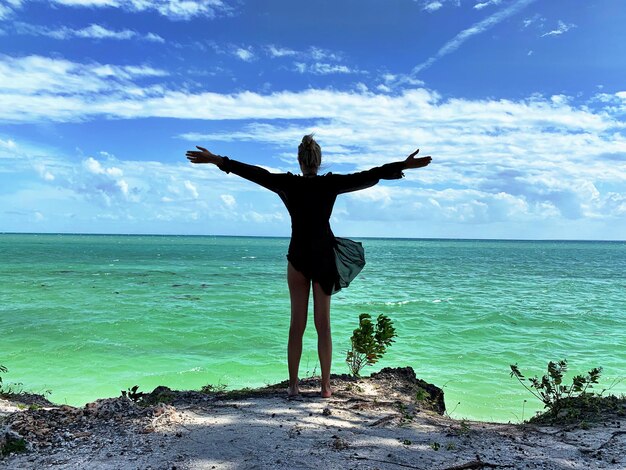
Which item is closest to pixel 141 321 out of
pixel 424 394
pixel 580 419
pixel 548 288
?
pixel 424 394

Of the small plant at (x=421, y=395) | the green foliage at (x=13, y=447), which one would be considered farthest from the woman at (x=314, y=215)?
the green foliage at (x=13, y=447)

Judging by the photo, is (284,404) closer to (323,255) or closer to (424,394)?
(323,255)

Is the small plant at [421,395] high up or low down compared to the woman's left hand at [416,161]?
down

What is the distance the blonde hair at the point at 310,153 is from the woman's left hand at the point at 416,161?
945 mm

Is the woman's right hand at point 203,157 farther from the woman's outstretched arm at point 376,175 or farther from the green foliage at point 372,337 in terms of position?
the green foliage at point 372,337

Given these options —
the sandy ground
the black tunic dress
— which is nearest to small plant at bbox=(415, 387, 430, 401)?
the sandy ground

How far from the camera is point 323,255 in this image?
536 centimetres

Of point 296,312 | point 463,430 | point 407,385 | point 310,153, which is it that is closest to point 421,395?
point 407,385

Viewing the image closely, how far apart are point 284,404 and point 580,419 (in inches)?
125

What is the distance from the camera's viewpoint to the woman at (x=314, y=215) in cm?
529

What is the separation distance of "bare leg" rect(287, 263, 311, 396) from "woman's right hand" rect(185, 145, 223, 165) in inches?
52.2

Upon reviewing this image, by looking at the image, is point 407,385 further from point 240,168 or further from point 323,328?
point 240,168

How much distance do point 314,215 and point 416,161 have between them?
1206mm

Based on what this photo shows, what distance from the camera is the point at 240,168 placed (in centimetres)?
521
